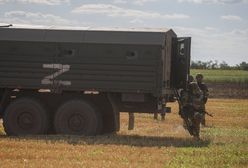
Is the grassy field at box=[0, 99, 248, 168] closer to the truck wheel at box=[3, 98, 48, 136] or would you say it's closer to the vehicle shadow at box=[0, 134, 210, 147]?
the vehicle shadow at box=[0, 134, 210, 147]

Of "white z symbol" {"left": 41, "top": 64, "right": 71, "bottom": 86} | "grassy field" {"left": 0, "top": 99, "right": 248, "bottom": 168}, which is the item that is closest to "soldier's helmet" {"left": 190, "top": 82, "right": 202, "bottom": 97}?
"grassy field" {"left": 0, "top": 99, "right": 248, "bottom": 168}

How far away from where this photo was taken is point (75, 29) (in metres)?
18.8

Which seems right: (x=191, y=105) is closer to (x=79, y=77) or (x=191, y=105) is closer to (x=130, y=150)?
(x=79, y=77)

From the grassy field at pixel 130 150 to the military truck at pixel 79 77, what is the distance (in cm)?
99

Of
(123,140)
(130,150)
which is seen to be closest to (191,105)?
(123,140)

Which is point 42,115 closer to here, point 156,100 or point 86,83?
point 86,83

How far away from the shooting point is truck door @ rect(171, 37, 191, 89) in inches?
775

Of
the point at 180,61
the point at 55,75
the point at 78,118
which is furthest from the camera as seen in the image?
the point at 180,61

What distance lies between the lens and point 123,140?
17.8 meters

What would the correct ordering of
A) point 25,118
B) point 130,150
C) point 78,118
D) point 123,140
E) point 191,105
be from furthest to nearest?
1. point 25,118
2. point 191,105
3. point 78,118
4. point 123,140
5. point 130,150

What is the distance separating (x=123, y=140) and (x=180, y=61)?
3.53 meters

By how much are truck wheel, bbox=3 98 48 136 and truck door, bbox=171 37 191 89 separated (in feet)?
13.2

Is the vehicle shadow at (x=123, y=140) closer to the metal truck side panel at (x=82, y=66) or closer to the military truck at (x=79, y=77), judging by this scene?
the military truck at (x=79, y=77)

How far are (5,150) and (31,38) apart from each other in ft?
16.4
